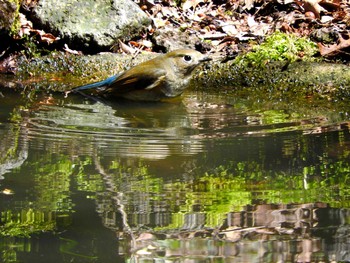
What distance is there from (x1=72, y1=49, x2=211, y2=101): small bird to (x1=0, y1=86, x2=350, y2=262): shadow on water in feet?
2.50

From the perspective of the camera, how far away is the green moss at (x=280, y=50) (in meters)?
6.84

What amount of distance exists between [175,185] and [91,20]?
4.84 m

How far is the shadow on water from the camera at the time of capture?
2.68 meters

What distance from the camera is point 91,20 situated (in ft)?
26.0

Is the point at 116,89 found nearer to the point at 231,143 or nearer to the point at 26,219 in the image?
the point at 231,143

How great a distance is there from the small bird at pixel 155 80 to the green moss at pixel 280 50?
72 centimetres

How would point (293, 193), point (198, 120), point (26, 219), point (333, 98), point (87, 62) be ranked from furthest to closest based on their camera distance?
point (87, 62) < point (333, 98) < point (198, 120) < point (293, 193) < point (26, 219)

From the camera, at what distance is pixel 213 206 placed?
10.4 feet

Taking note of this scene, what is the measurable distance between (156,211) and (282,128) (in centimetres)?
198

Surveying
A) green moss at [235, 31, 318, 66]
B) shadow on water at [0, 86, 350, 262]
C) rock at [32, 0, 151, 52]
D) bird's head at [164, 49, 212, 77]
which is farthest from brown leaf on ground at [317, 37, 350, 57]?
rock at [32, 0, 151, 52]

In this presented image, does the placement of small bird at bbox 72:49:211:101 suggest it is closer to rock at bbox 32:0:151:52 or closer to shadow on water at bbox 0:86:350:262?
shadow on water at bbox 0:86:350:262

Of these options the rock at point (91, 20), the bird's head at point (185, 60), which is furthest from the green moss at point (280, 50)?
the rock at point (91, 20)

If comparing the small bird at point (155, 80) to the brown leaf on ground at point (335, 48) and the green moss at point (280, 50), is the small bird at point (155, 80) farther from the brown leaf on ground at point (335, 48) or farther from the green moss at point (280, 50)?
the brown leaf on ground at point (335, 48)

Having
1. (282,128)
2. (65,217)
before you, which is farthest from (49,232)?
(282,128)
